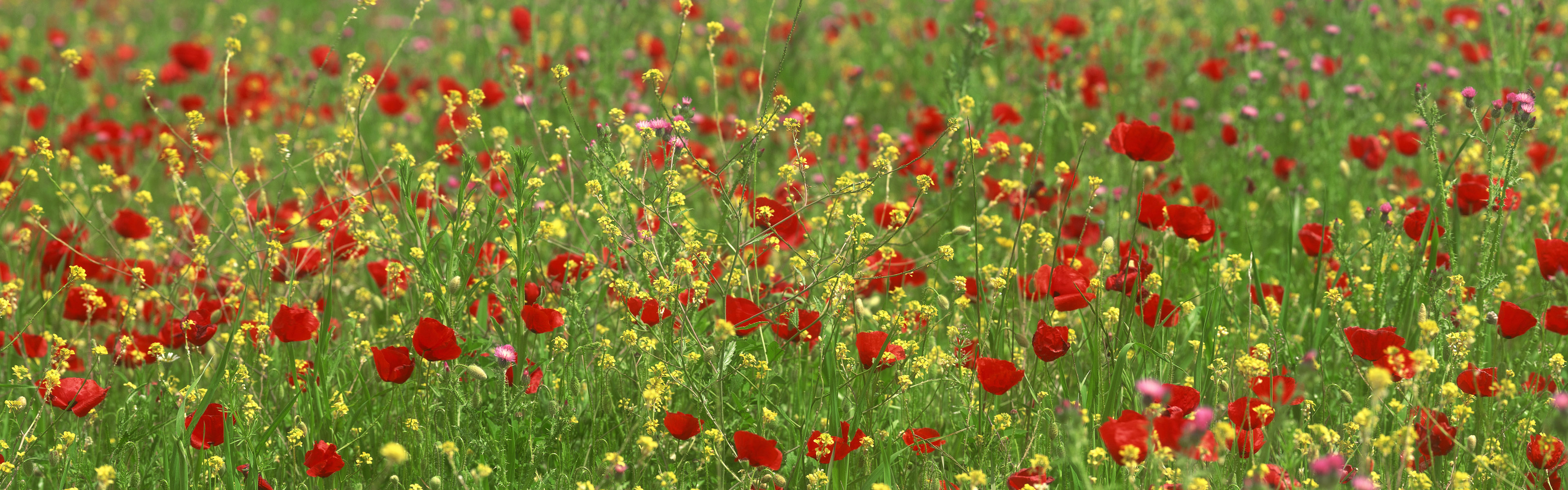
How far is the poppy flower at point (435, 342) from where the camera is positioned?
6.57ft

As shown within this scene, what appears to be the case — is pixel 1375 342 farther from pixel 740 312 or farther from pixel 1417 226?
pixel 740 312

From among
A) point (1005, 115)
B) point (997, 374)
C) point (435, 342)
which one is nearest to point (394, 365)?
point (435, 342)

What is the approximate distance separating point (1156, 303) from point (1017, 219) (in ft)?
3.08

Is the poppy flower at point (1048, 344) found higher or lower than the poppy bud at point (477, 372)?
higher

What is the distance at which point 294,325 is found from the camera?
2242mm

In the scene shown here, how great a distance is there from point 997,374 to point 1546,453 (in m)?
0.80

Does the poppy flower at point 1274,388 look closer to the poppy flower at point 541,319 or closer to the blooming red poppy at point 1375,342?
the blooming red poppy at point 1375,342

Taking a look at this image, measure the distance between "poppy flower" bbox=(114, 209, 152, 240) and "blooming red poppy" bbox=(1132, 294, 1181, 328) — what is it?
2.35 meters

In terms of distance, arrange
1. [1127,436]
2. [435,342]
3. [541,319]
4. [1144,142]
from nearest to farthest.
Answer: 1. [1127,436]
2. [435,342]
3. [541,319]
4. [1144,142]

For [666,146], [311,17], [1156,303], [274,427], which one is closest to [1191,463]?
[1156,303]

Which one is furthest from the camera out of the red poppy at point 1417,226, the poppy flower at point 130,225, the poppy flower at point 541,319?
the poppy flower at point 130,225

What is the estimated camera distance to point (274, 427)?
203cm

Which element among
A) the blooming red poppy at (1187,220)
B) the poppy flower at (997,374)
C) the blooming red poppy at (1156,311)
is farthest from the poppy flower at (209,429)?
the blooming red poppy at (1187,220)

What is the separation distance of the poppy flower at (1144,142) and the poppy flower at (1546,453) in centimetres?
80
